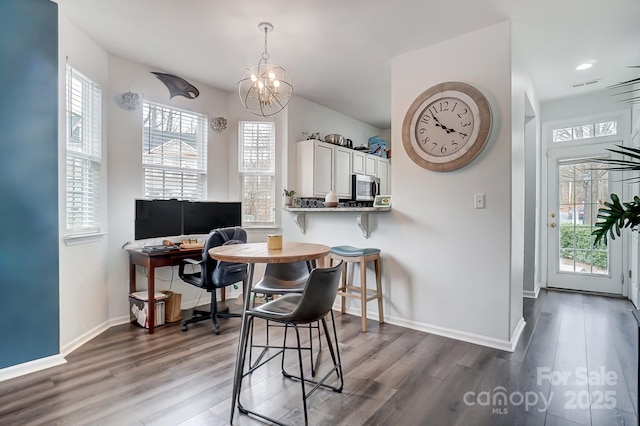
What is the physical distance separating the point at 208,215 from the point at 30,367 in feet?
6.50

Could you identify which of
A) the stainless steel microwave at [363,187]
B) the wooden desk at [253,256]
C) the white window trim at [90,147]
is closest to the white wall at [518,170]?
the wooden desk at [253,256]

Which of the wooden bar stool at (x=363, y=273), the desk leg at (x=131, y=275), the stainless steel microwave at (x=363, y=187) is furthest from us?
the stainless steel microwave at (x=363, y=187)

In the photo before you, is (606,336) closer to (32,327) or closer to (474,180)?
(474,180)

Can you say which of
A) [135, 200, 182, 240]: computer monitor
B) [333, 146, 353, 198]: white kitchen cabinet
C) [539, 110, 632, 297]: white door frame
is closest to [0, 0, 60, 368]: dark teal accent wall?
[135, 200, 182, 240]: computer monitor

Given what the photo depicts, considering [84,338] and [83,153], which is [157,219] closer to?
[83,153]

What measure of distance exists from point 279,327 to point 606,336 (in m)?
2.96

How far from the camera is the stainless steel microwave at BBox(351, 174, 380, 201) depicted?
191 inches

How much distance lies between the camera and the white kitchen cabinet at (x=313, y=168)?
430cm

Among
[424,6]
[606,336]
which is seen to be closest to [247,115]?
[424,6]

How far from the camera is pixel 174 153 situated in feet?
12.4

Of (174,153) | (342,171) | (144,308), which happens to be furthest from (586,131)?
(144,308)

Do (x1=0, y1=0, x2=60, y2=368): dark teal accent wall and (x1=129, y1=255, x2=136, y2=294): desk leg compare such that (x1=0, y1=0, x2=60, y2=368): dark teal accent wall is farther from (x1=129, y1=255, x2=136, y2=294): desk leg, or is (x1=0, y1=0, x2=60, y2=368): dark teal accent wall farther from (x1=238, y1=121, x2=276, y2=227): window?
(x1=238, y1=121, x2=276, y2=227): window

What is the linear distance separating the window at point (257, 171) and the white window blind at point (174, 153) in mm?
492

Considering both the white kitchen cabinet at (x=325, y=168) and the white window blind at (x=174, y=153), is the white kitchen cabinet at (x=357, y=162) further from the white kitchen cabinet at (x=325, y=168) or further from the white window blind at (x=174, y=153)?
the white window blind at (x=174, y=153)
